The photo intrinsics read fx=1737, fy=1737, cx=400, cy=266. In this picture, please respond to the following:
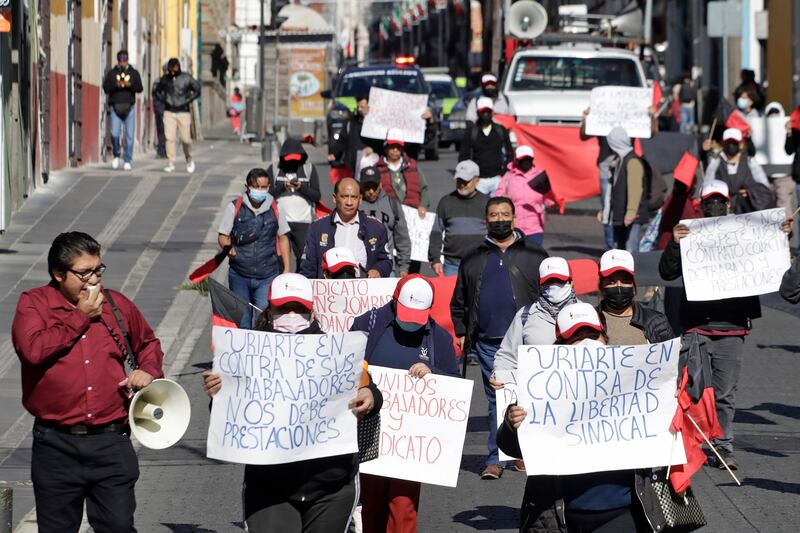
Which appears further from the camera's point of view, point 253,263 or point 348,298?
point 253,263

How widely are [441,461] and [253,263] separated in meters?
5.71

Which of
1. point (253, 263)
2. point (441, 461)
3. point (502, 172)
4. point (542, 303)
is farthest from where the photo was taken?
point (502, 172)

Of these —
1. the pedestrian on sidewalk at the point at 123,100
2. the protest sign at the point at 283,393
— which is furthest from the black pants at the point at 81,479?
the pedestrian on sidewalk at the point at 123,100

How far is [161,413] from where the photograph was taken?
734cm

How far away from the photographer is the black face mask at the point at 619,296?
8.35 metres

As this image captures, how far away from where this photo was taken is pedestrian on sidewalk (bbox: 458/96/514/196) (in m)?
20.3

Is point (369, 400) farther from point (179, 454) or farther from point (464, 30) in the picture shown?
point (464, 30)

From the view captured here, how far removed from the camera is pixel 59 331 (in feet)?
23.1

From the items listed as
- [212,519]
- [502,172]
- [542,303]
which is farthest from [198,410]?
[502,172]

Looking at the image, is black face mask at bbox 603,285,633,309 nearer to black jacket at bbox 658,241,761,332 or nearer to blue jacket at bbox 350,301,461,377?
blue jacket at bbox 350,301,461,377

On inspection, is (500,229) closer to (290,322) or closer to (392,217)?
(392,217)

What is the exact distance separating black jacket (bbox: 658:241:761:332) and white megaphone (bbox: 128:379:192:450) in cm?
477

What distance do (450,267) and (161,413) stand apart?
7346mm

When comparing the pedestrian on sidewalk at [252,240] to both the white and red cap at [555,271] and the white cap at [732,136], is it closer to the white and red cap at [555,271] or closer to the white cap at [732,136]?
the white and red cap at [555,271]
